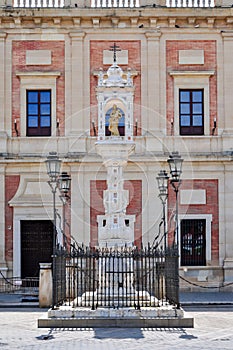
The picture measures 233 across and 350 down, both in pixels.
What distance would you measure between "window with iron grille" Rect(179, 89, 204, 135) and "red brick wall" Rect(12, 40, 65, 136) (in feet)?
13.4

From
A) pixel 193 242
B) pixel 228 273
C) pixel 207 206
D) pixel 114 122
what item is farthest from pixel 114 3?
pixel 114 122

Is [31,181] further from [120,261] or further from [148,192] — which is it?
[120,261]

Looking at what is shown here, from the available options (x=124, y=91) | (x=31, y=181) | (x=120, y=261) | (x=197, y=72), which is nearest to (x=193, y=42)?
(x=197, y=72)

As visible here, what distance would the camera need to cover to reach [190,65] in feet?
91.6

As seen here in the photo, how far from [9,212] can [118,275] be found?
35.1 ft

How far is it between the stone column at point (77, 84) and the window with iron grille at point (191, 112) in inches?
135

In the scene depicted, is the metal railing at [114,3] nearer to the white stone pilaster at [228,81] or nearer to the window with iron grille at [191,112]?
the white stone pilaster at [228,81]

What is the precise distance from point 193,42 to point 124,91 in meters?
9.73

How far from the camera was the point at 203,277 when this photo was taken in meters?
27.2

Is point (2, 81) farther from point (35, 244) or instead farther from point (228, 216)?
point (228, 216)

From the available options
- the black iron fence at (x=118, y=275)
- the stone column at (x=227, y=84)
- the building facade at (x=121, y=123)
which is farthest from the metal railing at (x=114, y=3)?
the black iron fence at (x=118, y=275)

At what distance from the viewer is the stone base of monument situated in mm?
16109

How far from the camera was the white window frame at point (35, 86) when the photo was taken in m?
27.7

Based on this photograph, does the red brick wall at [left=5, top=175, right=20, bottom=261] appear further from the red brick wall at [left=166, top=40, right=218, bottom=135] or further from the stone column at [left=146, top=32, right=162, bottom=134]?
the red brick wall at [left=166, top=40, right=218, bottom=135]
